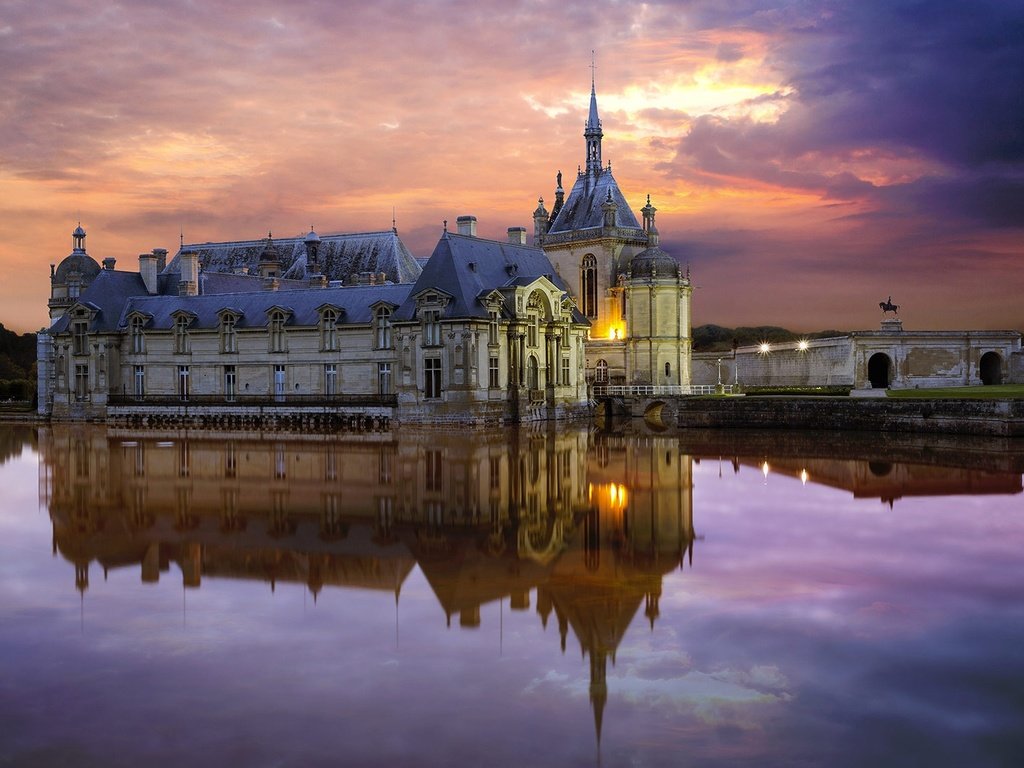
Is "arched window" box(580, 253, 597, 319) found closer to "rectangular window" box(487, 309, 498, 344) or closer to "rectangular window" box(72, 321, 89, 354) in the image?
"rectangular window" box(487, 309, 498, 344)

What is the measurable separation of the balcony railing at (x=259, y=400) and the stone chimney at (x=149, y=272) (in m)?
6.94

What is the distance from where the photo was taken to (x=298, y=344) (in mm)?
52719

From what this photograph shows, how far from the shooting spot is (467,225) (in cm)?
5566

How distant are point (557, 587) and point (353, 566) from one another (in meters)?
3.21

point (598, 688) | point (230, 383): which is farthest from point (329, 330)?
point (598, 688)

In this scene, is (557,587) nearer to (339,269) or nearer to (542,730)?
(542,730)

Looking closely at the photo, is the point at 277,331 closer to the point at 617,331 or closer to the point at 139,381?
the point at 139,381

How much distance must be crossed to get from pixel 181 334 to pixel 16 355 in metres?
52.5

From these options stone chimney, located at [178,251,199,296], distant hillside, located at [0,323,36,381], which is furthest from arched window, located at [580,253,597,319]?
distant hillside, located at [0,323,36,381]

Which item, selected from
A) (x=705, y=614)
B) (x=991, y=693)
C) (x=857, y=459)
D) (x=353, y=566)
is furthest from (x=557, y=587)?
(x=857, y=459)

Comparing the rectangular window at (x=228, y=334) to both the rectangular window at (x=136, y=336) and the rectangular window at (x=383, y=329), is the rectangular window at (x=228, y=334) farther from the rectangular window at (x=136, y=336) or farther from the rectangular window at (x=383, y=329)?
the rectangular window at (x=383, y=329)

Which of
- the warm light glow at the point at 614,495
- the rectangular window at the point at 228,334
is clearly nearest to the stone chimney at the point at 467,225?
the rectangular window at the point at 228,334

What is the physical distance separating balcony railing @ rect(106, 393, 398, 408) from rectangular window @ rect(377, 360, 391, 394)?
2.03ft

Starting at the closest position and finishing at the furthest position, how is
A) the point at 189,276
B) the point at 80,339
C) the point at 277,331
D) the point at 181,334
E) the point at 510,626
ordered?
the point at 510,626, the point at 277,331, the point at 181,334, the point at 80,339, the point at 189,276
